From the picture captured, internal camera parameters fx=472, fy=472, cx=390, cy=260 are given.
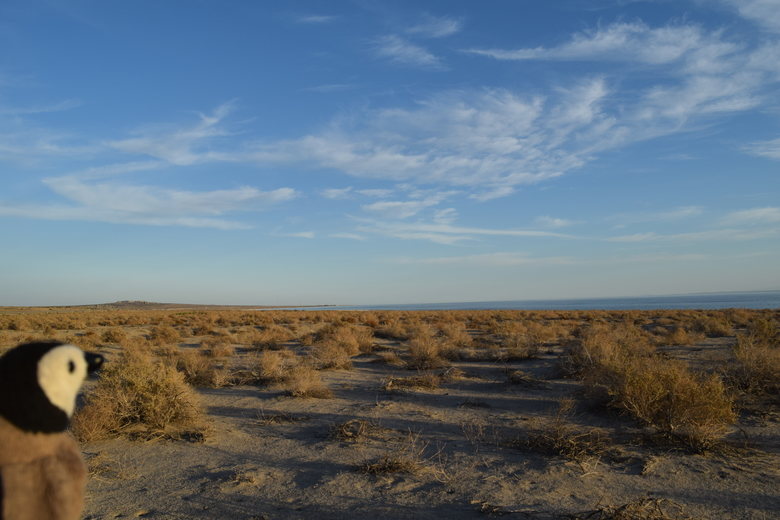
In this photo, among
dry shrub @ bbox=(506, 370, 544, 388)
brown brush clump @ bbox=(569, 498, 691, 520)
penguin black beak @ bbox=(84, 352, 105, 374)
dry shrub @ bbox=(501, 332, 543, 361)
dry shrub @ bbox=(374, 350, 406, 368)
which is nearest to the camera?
penguin black beak @ bbox=(84, 352, 105, 374)

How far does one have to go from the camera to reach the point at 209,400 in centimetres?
965

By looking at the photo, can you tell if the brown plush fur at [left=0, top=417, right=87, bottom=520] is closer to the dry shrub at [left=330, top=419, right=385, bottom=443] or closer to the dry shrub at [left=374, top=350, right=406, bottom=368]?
the dry shrub at [left=330, top=419, right=385, bottom=443]

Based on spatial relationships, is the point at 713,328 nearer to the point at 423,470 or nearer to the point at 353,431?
the point at 353,431

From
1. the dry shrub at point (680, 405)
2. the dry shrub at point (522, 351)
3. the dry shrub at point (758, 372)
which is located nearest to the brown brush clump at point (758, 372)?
the dry shrub at point (758, 372)

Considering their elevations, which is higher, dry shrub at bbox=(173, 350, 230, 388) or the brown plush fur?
the brown plush fur

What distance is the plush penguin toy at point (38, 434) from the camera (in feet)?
5.18

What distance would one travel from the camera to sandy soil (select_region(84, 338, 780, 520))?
15.4 ft

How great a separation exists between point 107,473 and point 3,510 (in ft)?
16.4

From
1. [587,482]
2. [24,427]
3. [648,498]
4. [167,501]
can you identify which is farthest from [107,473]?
[648,498]

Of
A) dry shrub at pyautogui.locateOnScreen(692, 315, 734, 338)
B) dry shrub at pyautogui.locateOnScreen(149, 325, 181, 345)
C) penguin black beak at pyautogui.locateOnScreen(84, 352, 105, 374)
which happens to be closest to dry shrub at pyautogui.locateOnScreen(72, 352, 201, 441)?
penguin black beak at pyautogui.locateOnScreen(84, 352, 105, 374)

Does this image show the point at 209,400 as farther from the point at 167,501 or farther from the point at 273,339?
the point at 273,339

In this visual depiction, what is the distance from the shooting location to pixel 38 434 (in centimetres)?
166

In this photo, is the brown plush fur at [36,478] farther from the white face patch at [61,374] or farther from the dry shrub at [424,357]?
the dry shrub at [424,357]

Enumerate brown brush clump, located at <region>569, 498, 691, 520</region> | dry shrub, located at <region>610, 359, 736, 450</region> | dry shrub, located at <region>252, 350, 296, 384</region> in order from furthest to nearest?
dry shrub, located at <region>252, 350, 296, 384</region> → dry shrub, located at <region>610, 359, 736, 450</region> → brown brush clump, located at <region>569, 498, 691, 520</region>
